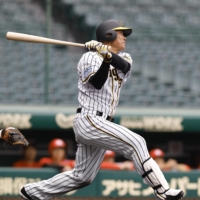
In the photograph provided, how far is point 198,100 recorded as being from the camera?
863 centimetres

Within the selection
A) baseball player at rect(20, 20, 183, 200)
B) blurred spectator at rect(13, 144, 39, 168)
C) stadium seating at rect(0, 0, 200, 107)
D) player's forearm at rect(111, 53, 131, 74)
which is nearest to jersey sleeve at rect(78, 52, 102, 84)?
baseball player at rect(20, 20, 183, 200)

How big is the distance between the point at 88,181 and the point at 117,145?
0.46 metres

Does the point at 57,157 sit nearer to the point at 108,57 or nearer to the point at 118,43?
the point at 118,43

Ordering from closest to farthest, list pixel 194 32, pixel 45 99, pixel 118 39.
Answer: pixel 118 39, pixel 45 99, pixel 194 32

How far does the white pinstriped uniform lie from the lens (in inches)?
Result: 176

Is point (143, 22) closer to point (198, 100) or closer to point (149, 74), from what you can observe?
point (149, 74)

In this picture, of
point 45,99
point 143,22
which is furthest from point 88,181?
point 143,22

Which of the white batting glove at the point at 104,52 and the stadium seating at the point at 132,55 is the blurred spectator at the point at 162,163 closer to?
the stadium seating at the point at 132,55

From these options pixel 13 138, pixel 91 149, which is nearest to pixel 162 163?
pixel 91 149

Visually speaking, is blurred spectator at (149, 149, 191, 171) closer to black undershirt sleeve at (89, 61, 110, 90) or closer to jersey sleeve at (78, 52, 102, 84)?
jersey sleeve at (78, 52, 102, 84)

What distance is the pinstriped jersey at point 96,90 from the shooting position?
14.9ft

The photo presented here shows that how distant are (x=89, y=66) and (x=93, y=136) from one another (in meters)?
0.50

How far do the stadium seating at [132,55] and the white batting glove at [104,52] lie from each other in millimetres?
4045

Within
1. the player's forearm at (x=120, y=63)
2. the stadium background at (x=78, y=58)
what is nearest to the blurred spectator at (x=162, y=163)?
the stadium background at (x=78, y=58)
